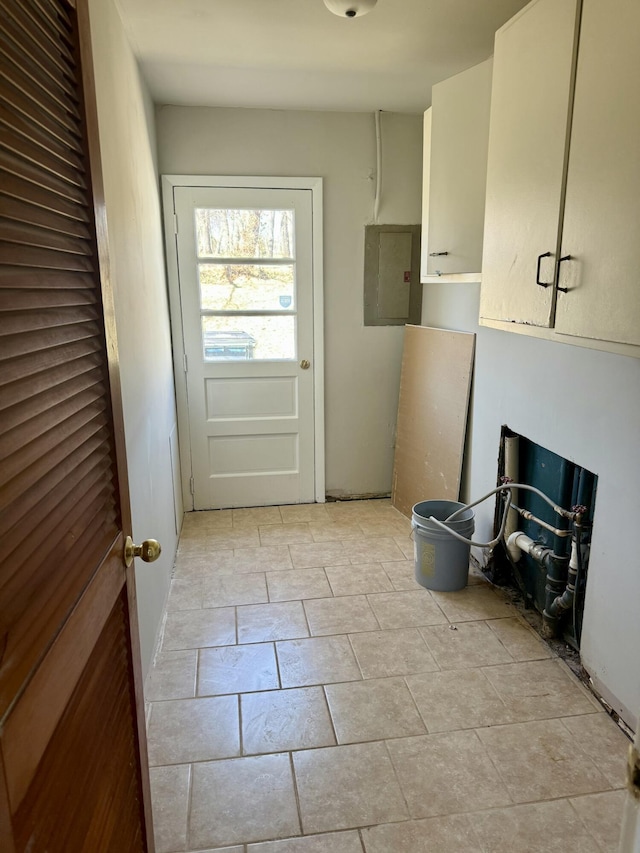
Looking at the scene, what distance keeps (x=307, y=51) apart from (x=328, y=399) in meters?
2.00

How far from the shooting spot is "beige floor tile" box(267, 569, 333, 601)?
280cm

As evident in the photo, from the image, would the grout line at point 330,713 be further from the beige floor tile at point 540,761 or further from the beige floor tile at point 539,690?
the beige floor tile at point 539,690

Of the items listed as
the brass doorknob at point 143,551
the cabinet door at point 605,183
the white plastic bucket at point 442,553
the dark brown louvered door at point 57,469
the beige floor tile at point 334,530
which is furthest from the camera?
the beige floor tile at point 334,530

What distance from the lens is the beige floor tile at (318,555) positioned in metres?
3.12

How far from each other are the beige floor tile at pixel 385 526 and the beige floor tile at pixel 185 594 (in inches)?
43.7

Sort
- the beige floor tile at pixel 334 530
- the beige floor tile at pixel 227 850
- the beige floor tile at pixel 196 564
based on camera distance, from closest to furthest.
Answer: the beige floor tile at pixel 227 850, the beige floor tile at pixel 196 564, the beige floor tile at pixel 334 530

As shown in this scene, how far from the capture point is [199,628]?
2.54 metres

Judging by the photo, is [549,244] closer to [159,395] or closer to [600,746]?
[600,746]

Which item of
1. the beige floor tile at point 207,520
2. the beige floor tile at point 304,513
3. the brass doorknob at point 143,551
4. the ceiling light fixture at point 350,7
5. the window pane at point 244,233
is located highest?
the ceiling light fixture at point 350,7

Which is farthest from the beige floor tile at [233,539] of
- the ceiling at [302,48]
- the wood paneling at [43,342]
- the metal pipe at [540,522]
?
the ceiling at [302,48]

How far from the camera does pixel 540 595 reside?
2600 mm

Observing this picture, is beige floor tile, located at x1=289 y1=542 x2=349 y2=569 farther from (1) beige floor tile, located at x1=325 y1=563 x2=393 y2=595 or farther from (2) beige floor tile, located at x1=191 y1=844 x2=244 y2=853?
(2) beige floor tile, located at x1=191 y1=844 x2=244 y2=853

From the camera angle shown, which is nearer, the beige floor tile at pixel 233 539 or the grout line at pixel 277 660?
the grout line at pixel 277 660

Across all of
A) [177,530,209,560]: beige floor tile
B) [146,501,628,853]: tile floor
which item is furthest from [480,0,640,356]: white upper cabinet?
[177,530,209,560]: beige floor tile
